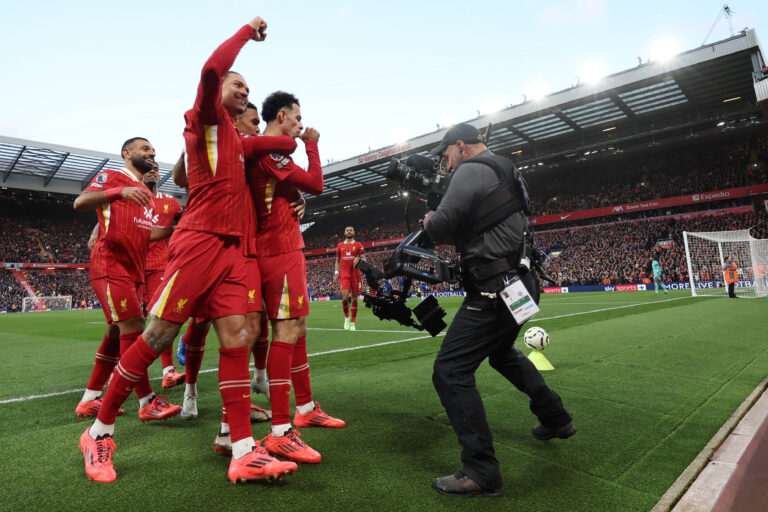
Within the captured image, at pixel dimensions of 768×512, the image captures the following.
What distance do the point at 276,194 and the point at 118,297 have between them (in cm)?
154

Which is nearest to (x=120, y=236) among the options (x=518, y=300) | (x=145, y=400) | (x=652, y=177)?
(x=145, y=400)

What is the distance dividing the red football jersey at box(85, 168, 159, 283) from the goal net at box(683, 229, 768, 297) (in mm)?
18543

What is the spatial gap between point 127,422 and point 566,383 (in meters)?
3.76

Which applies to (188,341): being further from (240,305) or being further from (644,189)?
(644,189)

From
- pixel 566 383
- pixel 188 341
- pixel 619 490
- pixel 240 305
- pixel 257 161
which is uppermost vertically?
pixel 257 161

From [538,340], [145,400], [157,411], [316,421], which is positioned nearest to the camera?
[316,421]

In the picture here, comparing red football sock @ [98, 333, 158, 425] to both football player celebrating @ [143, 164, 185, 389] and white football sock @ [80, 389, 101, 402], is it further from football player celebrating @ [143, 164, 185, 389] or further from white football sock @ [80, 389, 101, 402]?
football player celebrating @ [143, 164, 185, 389]

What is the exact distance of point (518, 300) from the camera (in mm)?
2035

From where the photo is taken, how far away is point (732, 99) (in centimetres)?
2481

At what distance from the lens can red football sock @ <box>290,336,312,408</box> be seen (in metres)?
2.96

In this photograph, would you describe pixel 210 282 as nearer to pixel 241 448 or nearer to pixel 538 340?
pixel 241 448

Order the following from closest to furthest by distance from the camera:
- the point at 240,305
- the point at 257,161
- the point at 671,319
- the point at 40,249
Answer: the point at 240,305
the point at 257,161
the point at 671,319
the point at 40,249

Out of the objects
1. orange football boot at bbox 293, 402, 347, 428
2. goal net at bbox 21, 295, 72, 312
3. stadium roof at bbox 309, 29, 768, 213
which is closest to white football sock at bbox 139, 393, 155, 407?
orange football boot at bbox 293, 402, 347, 428

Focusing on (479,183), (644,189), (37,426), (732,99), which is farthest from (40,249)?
(732,99)
